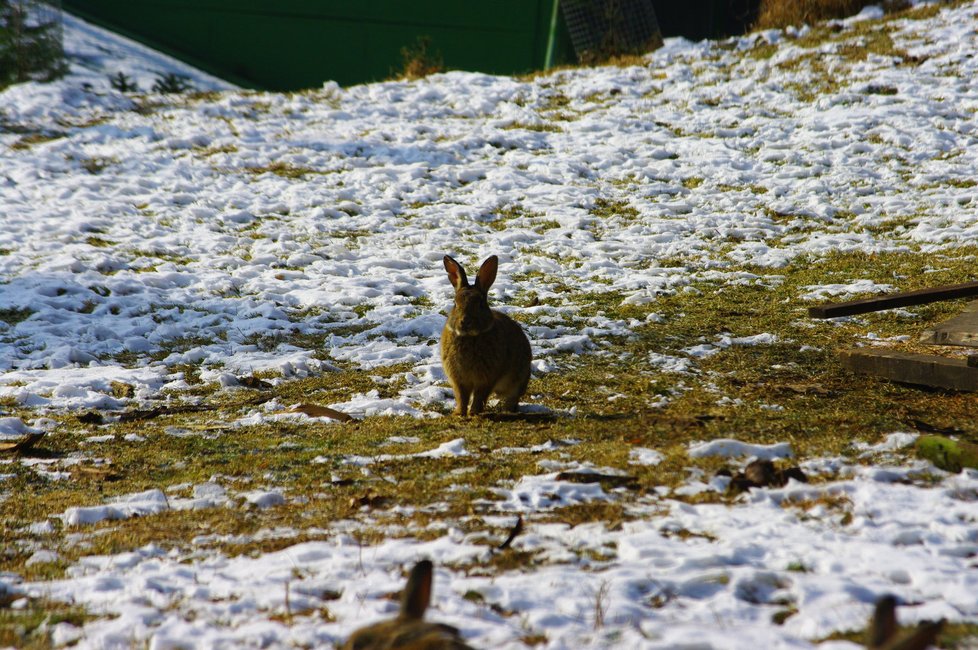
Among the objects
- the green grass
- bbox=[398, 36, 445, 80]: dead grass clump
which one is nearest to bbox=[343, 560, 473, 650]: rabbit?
the green grass

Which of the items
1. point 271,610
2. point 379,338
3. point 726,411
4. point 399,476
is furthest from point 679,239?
point 271,610

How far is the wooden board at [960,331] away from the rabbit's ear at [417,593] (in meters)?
5.37

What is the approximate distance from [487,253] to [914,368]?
633 cm

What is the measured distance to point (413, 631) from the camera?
2.54 m

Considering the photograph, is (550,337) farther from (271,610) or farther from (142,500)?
(271,610)

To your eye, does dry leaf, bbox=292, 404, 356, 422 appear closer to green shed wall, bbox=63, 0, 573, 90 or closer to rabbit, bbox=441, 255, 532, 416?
rabbit, bbox=441, 255, 532, 416

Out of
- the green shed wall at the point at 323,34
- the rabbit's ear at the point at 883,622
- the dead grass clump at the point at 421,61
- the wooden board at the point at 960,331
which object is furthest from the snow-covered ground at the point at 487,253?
the wooden board at the point at 960,331

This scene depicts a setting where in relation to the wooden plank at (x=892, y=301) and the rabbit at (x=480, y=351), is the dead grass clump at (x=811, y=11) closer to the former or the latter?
the wooden plank at (x=892, y=301)

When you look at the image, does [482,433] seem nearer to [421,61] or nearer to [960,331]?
[960,331]

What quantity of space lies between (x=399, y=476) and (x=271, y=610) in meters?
1.71

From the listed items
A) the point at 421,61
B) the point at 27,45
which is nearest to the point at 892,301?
the point at 421,61

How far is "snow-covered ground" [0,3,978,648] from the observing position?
3381mm

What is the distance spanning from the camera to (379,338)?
901cm

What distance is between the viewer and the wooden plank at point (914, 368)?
612 centimetres
